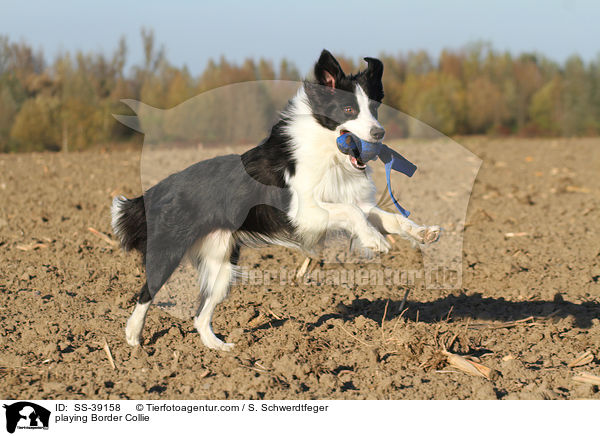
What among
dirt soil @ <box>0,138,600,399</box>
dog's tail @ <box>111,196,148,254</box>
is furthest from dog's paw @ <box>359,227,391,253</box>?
dog's tail @ <box>111,196,148,254</box>

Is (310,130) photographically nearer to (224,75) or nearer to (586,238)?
(586,238)

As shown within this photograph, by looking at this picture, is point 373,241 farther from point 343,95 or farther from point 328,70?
point 328,70

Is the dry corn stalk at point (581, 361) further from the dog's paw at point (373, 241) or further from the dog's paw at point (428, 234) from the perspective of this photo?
the dog's paw at point (373, 241)

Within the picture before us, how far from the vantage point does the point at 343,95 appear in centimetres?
464

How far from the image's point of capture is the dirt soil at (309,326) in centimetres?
415

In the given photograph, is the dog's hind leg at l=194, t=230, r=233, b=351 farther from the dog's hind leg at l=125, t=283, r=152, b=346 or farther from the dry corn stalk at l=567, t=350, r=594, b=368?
the dry corn stalk at l=567, t=350, r=594, b=368

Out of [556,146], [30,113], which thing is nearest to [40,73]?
[30,113]

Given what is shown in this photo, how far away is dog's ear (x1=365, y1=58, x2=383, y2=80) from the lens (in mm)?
4715

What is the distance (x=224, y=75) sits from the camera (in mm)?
12703

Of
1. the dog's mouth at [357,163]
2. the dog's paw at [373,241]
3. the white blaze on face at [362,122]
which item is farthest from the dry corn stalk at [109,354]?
the white blaze on face at [362,122]

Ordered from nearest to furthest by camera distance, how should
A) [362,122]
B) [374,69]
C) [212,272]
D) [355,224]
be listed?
1. [355,224]
2. [362,122]
3. [374,69]
4. [212,272]

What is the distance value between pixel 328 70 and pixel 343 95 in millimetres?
234
